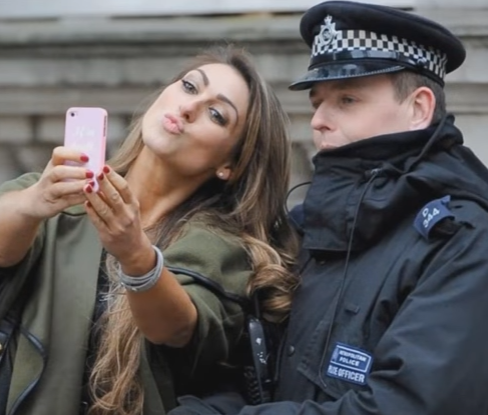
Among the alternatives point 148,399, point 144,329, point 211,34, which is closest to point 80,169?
point 144,329

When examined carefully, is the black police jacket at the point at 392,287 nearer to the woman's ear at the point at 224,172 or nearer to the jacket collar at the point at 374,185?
the jacket collar at the point at 374,185

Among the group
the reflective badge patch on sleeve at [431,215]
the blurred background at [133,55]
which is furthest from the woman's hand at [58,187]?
the blurred background at [133,55]

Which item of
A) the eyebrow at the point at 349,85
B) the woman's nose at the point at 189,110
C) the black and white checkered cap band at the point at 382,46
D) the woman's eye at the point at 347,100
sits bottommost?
the woman's nose at the point at 189,110

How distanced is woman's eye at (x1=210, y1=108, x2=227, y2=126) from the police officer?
1.04 ft

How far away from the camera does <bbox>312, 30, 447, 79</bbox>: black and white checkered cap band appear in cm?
310

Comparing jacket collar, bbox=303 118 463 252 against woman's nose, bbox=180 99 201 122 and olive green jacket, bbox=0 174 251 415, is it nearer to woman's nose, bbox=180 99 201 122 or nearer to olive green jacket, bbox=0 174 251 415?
olive green jacket, bbox=0 174 251 415

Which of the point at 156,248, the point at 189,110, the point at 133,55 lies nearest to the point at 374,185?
the point at 156,248

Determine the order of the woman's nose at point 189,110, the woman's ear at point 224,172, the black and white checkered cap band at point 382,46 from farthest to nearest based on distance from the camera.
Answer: the woman's ear at point 224,172, the woman's nose at point 189,110, the black and white checkered cap band at point 382,46

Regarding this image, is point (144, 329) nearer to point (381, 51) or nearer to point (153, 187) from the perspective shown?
point (153, 187)

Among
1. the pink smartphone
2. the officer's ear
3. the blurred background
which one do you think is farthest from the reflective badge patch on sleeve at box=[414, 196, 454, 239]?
the blurred background

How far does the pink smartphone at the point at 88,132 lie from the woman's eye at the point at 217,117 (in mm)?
483

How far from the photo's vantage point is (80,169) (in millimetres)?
2943

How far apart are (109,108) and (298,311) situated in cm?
278

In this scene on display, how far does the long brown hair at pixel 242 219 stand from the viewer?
10.6ft
